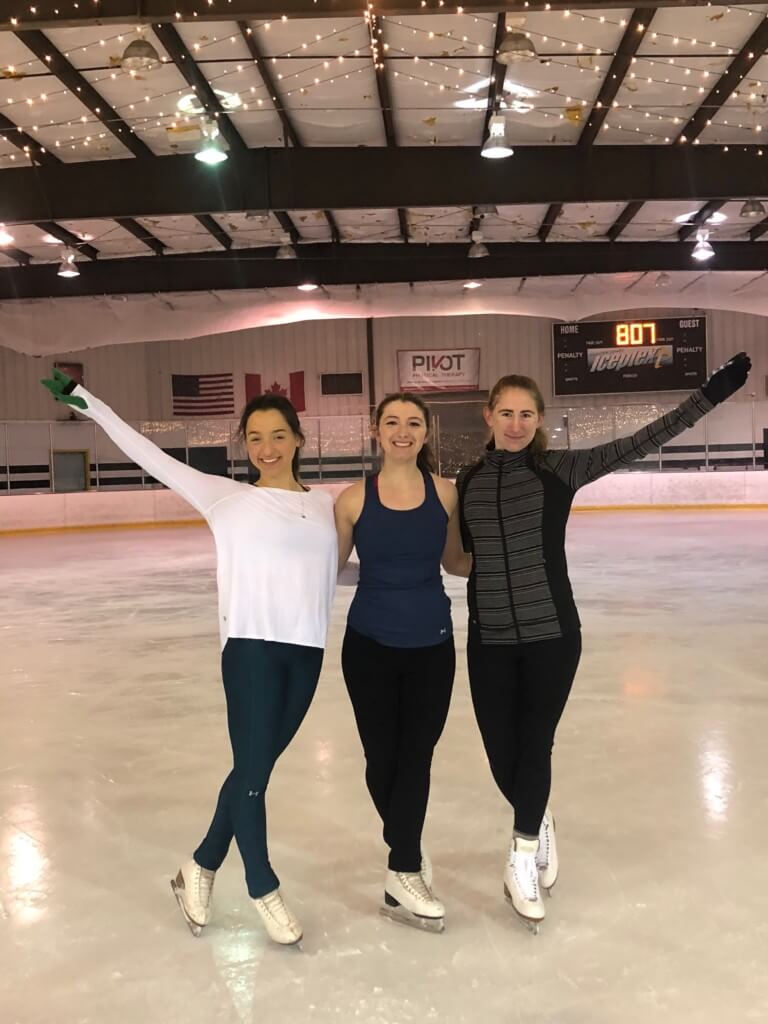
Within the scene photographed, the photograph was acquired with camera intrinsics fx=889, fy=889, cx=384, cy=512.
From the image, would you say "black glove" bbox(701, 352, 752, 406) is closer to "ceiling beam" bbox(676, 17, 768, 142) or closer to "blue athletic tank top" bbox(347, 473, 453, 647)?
"blue athletic tank top" bbox(347, 473, 453, 647)

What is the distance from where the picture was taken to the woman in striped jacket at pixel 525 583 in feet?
7.24

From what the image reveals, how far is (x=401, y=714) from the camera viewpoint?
2219mm

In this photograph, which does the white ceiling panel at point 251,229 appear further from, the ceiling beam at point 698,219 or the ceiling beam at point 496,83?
the ceiling beam at point 698,219

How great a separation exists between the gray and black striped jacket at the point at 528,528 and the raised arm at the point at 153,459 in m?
0.63

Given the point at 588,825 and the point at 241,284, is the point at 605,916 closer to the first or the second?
the point at 588,825

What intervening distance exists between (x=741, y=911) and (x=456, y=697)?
234 centimetres

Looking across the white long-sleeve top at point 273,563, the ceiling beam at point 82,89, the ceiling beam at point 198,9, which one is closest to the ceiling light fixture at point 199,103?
the ceiling beam at point 82,89

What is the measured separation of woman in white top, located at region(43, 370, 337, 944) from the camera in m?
2.08

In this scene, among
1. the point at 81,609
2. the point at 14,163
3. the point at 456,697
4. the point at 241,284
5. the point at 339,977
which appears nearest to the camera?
the point at 339,977

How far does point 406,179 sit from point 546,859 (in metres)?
8.67

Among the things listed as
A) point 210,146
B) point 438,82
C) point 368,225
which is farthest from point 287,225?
point 438,82

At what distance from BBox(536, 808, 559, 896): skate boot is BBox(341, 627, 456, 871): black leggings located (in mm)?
395

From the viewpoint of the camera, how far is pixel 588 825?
290 centimetres

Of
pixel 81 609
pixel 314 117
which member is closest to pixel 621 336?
pixel 314 117
